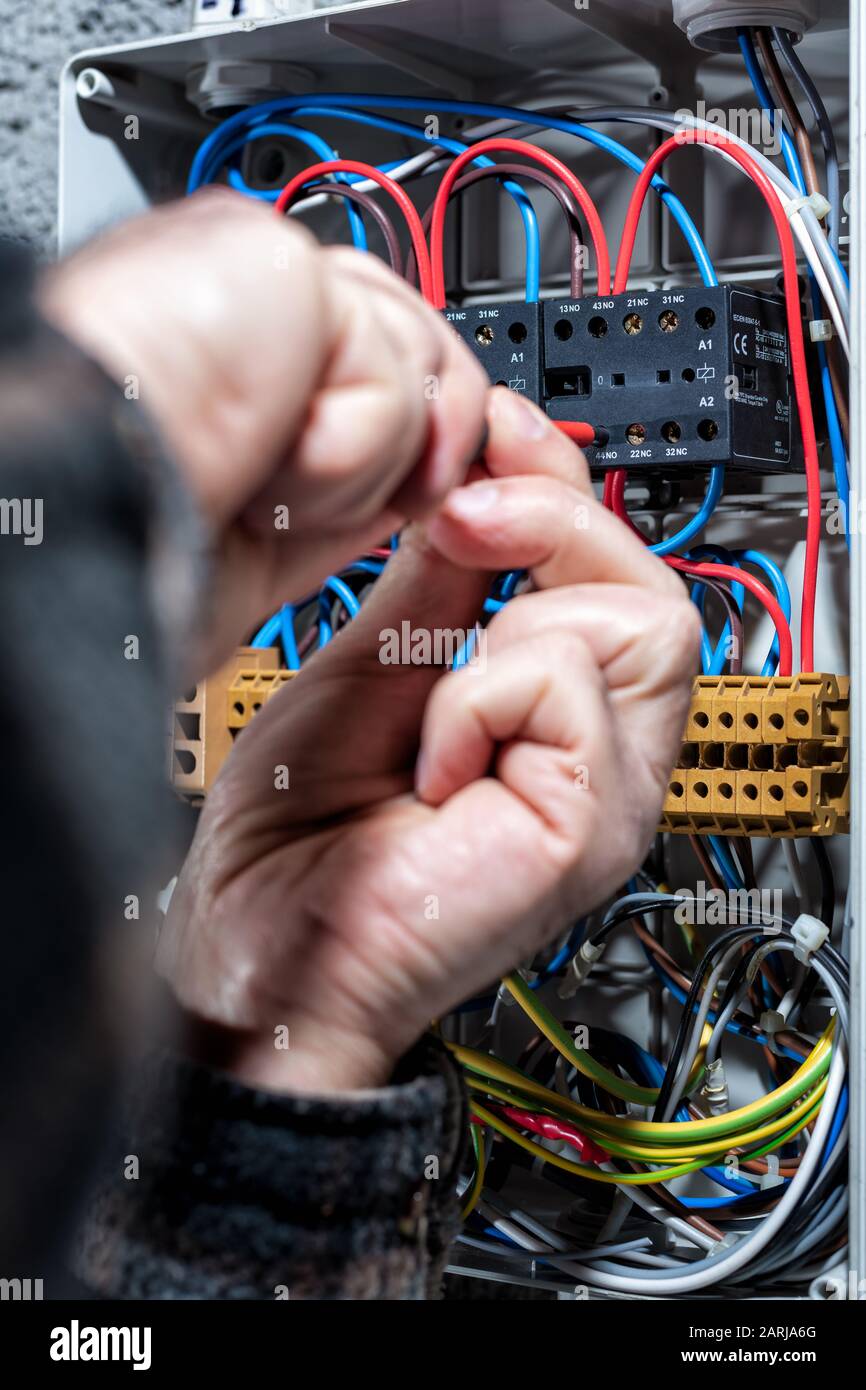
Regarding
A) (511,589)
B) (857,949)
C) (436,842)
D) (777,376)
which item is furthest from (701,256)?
(436,842)

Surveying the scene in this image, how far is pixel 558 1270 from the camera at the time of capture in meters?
0.83

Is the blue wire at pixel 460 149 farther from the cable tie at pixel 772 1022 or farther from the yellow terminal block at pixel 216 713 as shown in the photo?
the cable tie at pixel 772 1022

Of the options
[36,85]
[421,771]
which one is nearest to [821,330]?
[421,771]

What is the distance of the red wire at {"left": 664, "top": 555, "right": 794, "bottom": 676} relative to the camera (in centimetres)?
81

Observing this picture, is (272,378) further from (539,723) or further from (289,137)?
(289,137)

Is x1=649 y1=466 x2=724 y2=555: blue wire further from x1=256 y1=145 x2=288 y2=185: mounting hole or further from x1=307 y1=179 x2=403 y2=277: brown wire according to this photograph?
x1=256 y1=145 x2=288 y2=185: mounting hole

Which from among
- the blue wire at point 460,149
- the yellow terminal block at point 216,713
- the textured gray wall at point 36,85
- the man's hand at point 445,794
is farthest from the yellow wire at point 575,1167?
the textured gray wall at point 36,85

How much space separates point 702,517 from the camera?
0.82m

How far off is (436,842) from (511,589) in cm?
44

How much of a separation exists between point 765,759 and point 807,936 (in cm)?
9

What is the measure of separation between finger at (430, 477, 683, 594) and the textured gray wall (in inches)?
44.2

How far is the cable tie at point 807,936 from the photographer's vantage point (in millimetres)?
750

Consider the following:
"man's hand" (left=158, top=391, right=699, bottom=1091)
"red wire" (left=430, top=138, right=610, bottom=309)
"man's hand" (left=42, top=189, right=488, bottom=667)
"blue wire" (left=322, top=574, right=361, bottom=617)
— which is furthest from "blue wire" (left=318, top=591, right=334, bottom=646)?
"man's hand" (left=42, top=189, right=488, bottom=667)
